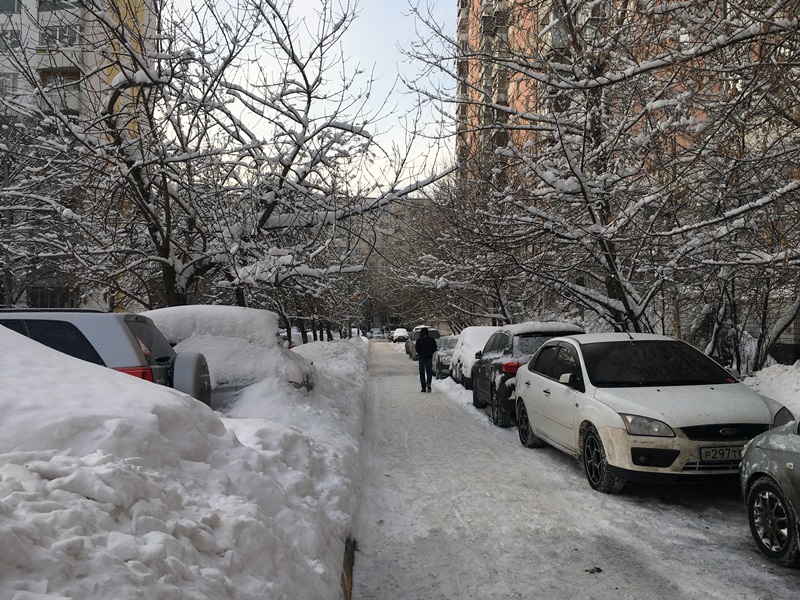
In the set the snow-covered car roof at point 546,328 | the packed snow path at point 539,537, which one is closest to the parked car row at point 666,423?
the packed snow path at point 539,537

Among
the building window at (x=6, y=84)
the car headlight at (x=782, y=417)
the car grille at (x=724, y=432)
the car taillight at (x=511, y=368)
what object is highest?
the building window at (x=6, y=84)

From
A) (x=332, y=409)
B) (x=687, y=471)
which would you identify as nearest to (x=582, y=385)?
(x=687, y=471)

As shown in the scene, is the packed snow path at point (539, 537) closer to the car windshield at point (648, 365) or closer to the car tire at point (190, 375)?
the car windshield at point (648, 365)

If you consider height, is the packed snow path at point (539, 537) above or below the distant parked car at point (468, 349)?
below

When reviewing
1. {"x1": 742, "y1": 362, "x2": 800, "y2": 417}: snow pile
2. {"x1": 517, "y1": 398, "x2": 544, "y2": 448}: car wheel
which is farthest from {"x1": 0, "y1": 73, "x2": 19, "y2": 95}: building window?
{"x1": 742, "y1": 362, "x2": 800, "y2": 417}: snow pile

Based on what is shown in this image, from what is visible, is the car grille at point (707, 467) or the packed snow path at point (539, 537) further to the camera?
the car grille at point (707, 467)

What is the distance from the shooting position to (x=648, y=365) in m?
7.59

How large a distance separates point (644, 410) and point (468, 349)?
38.2ft

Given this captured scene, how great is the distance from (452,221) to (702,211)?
4.43 meters

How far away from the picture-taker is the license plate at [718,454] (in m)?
6.09

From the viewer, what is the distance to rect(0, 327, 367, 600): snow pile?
2338 millimetres

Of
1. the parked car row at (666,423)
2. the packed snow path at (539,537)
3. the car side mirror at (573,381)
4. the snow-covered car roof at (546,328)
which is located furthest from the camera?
the snow-covered car roof at (546,328)

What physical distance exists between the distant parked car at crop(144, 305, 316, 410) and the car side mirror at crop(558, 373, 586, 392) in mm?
3539

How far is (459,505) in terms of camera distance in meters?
6.48
